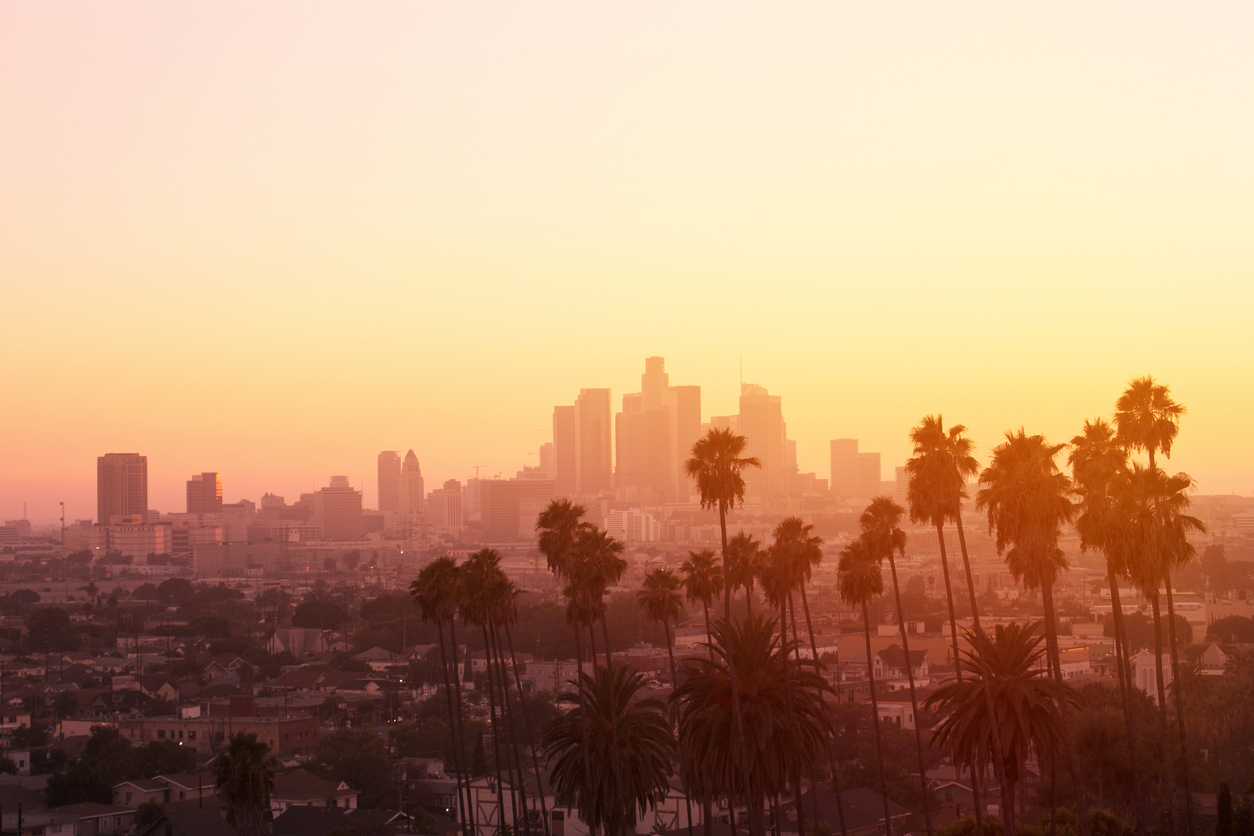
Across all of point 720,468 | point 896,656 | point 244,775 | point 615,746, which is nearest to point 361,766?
point 244,775

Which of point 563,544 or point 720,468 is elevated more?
point 720,468

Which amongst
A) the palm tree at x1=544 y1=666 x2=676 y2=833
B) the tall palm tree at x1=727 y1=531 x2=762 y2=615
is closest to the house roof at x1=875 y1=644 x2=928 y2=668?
the tall palm tree at x1=727 y1=531 x2=762 y2=615

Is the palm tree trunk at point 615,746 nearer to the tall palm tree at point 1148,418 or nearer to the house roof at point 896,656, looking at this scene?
the tall palm tree at point 1148,418

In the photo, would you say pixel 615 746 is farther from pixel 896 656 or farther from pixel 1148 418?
pixel 896 656

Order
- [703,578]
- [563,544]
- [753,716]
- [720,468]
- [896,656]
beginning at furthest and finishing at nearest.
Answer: [896,656]
[703,578]
[563,544]
[720,468]
[753,716]

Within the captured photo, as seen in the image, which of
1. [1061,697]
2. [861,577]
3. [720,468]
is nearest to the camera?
[1061,697]

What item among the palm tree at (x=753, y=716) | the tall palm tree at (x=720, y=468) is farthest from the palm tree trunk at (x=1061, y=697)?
the tall palm tree at (x=720, y=468)
